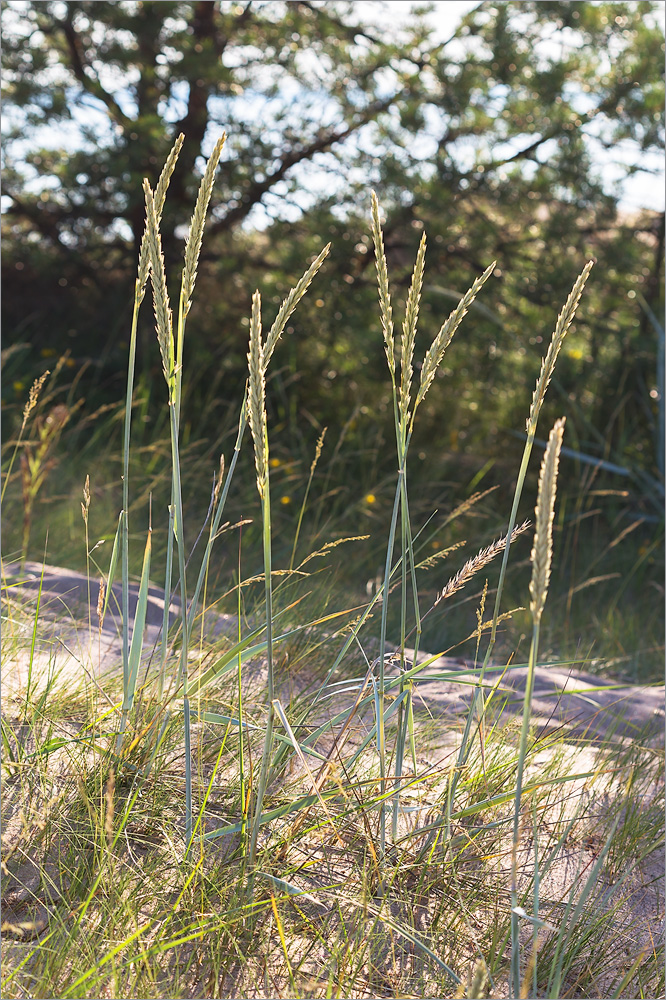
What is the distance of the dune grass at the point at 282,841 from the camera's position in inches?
39.4

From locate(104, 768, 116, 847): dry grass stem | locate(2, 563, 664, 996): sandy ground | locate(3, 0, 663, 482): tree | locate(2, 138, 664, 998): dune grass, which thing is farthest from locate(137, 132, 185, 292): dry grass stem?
locate(3, 0, 663, 482): tree

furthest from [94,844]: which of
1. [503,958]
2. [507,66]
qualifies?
[507,66]

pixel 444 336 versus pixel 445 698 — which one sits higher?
pixel 444 336

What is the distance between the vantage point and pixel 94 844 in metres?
1.07

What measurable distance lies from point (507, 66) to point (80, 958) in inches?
193

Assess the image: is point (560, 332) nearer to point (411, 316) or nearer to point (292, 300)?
point (411, 316)

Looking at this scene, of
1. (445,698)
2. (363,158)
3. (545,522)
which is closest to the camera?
(545,522)

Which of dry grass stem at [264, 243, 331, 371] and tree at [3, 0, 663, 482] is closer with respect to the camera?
dry grass stem at [264, 243, 331, 371]

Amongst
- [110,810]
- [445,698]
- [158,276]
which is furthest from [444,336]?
[445,698]

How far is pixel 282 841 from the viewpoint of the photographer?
1142 millimetres

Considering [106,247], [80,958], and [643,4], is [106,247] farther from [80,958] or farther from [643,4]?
[80,958]

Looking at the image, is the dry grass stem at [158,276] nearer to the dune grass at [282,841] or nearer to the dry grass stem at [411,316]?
the dune grass at [282,841]

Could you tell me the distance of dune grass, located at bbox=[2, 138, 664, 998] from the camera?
3.28ft

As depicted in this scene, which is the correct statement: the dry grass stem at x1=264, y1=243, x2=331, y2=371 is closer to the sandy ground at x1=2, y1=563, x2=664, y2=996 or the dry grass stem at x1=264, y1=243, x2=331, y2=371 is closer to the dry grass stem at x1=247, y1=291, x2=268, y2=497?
the dry grass stem at x1=247, y1=291, x2=268, y2=497
